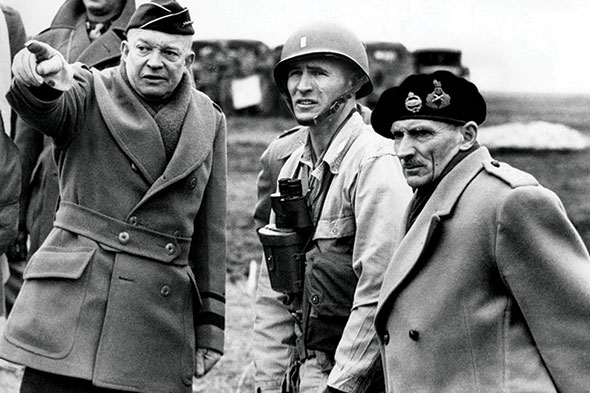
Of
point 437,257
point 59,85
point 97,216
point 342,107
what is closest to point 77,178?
point 97,216

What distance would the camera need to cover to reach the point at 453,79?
4.22m

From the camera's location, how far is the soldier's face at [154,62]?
16.7 feet

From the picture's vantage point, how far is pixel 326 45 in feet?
17.0

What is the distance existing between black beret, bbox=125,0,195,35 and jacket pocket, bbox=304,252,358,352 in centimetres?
118

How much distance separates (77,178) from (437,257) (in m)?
1.67

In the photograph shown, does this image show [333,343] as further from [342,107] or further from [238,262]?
[238,262]

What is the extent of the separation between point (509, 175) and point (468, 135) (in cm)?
32

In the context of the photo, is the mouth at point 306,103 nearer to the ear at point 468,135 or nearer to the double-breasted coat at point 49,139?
the ear at point 468,135

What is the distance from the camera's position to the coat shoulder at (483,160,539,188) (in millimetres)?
3916

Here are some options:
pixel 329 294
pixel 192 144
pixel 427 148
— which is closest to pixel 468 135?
pixel 427 148

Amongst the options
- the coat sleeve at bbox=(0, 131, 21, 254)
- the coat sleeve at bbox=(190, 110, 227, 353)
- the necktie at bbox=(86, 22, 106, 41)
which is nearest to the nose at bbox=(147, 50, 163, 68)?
the coat sleeve at bbox=(190, 110, 227, 353)

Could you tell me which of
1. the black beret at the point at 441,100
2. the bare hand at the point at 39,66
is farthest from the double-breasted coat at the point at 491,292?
the bare hand at the point at 39,66

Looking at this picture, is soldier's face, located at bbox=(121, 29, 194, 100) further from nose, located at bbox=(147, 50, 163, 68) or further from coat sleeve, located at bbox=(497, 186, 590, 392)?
coat sleeve, located at bbox=(497, 186, 590, 392)

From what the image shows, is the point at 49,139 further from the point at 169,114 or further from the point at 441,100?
the point at 441,100
